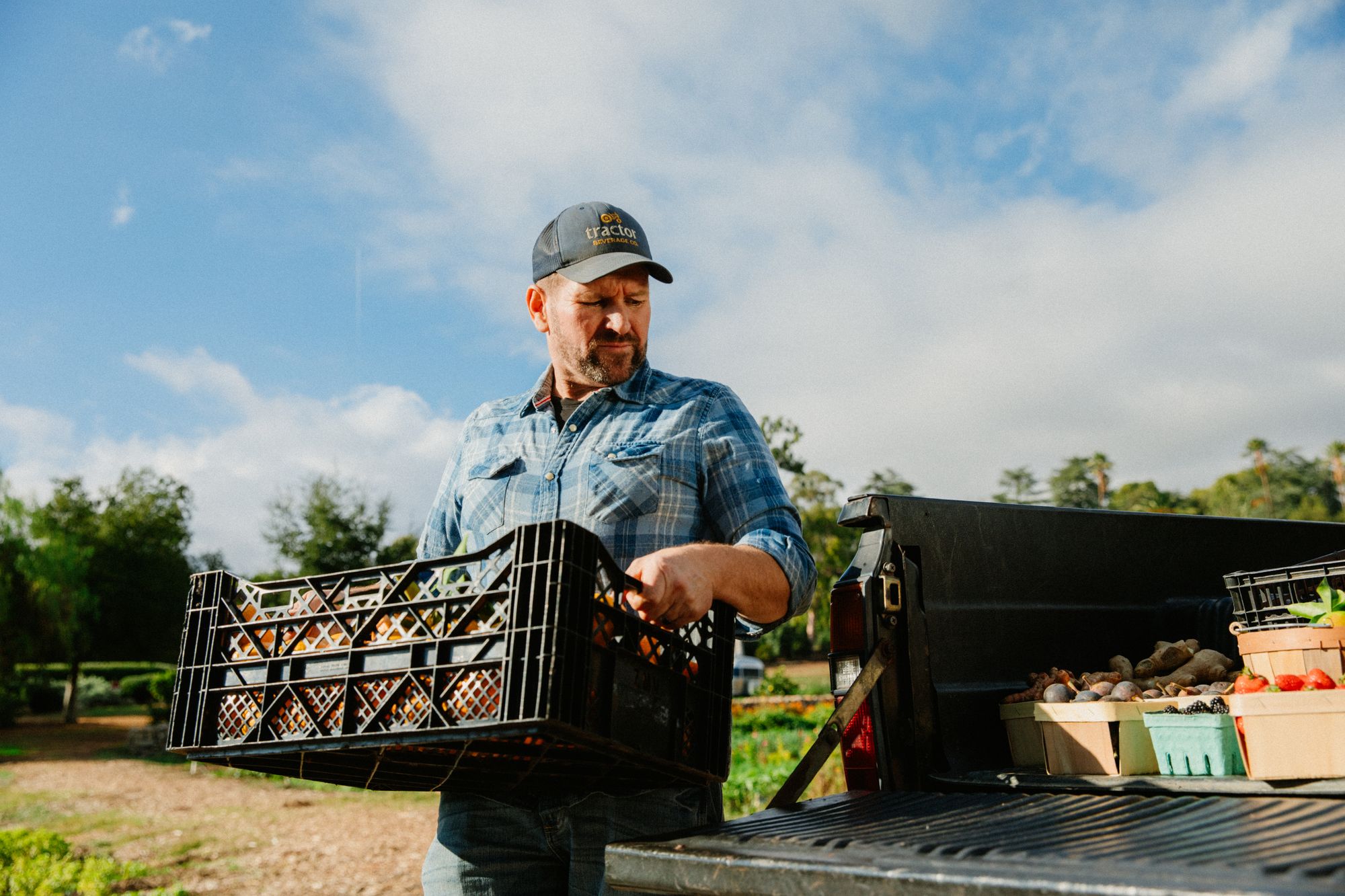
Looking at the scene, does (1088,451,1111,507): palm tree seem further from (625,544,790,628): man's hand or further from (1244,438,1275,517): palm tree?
(625,544,790,628): man's hand

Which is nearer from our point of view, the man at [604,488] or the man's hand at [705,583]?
the man's hand at [705,583]

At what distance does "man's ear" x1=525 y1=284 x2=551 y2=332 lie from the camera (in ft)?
9.45

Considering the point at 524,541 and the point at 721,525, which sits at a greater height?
the point at 721,525

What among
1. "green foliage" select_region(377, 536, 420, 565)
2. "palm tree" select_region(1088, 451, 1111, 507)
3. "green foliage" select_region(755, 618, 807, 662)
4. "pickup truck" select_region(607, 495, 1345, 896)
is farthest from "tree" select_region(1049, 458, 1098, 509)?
"pickup truck" select_region(607, 495, 1345, 896)

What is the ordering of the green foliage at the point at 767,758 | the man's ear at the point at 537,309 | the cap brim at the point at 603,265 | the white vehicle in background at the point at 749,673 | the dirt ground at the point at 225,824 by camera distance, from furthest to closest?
the white vehicle in background at the point at 749,673
the green foliage at the point at 767,758
the dirt ground at the point at 225,824
the man's ear at the point at 537,309
the cap brim at the point at 603,265

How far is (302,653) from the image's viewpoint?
5.89 ft

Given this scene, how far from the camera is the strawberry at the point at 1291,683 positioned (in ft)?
6.36

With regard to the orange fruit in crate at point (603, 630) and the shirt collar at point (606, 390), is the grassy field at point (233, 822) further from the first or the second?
the orange fruit in crate at point (603, 630)

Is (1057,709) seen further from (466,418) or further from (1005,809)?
(466,418)

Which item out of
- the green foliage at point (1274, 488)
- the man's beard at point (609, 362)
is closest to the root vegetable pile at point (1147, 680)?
the man's beard at point (609, 362)

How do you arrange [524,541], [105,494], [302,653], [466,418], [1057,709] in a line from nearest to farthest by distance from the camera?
1. [524,541]
2. [302,653]
3. [1057,709]
4. [466,418]
5. [105,494]

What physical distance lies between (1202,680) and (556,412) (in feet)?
5.67

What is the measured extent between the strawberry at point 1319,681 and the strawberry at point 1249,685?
0.08 metres

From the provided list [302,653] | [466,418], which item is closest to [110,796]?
[466,418]
